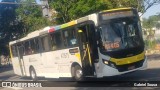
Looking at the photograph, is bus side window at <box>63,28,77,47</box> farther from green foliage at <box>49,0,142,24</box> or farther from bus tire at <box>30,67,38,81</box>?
green foliage at <box>49,0,142,24</box>

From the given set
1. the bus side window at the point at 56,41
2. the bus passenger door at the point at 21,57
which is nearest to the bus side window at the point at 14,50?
the bus passenger door at the point at 21,57

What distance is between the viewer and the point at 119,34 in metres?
12.9

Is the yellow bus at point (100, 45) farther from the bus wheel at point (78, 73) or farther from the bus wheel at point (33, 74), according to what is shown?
the bus wheel at point (33, 74)

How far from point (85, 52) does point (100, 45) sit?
1.31 meters

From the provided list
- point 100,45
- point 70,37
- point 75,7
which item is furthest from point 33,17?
point 100,45

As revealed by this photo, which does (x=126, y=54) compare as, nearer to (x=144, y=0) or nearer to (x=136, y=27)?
(x=136, y=27)

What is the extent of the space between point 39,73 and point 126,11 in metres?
8.66

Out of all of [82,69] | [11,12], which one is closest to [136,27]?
[82,69]

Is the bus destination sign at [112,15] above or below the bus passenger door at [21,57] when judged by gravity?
above

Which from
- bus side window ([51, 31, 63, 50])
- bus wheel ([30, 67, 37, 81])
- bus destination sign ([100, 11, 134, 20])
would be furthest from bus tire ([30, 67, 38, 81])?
bus destination sign ([100, 11, 134, 20])

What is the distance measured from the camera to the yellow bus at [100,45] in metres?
12.8

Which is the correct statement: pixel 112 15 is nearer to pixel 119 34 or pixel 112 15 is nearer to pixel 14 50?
pixel 119 34

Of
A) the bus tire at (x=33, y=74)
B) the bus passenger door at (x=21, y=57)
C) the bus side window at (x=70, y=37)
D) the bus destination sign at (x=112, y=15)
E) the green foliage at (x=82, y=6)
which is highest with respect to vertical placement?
the green foliage at (x=82, y=6)

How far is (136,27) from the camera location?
530 inches
